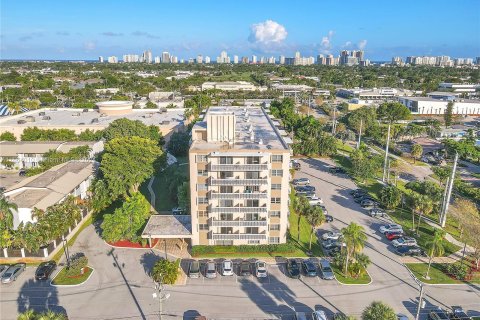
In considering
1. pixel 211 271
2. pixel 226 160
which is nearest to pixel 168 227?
pixel 211 271

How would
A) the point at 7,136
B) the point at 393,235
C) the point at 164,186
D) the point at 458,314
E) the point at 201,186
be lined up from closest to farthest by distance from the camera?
the point at 458,314 → the point at 201,186 → the point at 393,235 → the point at 164,186 → the point at 7,136

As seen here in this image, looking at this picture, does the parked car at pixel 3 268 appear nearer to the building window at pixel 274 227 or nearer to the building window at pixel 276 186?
the building window at pixel 274 227

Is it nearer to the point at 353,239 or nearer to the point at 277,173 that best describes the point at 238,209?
the point at 277,173

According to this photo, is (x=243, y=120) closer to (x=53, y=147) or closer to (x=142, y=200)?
(x=142, y=200)

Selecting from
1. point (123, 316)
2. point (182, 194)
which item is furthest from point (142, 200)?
point (123, 316)

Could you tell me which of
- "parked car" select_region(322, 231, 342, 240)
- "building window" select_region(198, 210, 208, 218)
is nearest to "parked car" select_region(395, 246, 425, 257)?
"parked car" select_region(322, 231, 342, 240)

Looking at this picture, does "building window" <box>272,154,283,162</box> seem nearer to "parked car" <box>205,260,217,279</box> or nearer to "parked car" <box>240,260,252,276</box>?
"parked car" <box>240,260,252,276</box>
